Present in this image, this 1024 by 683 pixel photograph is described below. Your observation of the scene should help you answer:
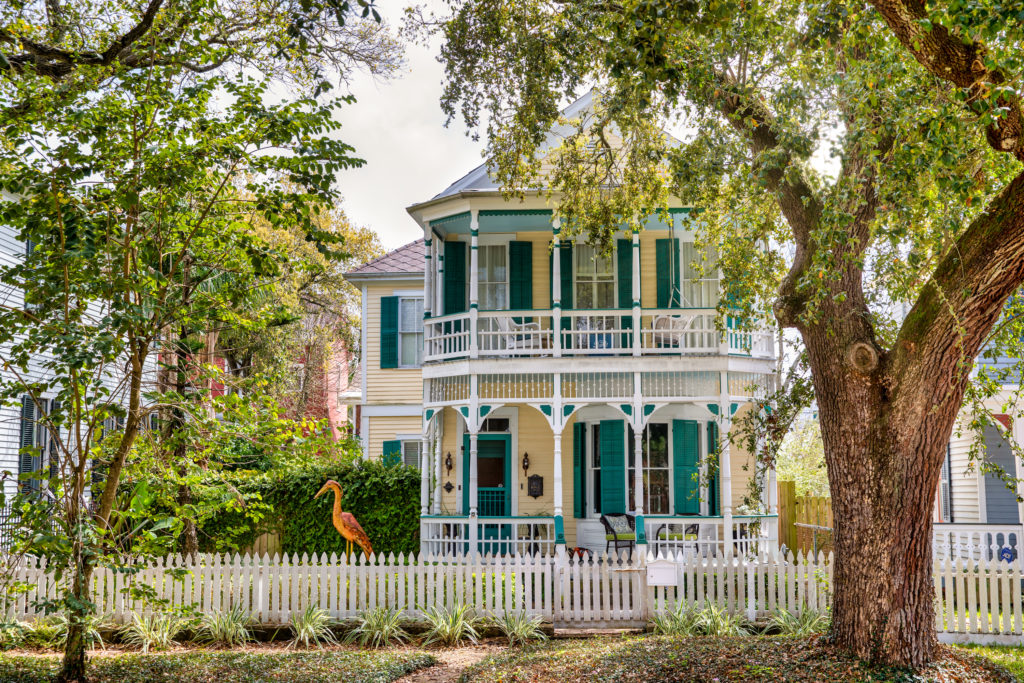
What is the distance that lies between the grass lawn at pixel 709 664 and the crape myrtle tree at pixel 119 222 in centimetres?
426

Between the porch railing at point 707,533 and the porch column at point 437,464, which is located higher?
the porch column at point 437,464

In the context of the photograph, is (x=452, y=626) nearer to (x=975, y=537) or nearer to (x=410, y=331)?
(x=410, y=331)

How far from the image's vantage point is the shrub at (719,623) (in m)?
11.5

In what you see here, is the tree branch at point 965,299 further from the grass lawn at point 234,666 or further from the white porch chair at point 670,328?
the white porch chair at point 670,328

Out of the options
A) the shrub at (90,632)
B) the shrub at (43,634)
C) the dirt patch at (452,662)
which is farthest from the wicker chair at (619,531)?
the shrub at (43,634)

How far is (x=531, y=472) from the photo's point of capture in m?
18.0

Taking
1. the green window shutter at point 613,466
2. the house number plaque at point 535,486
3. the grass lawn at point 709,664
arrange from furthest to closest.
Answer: the house number plaque at point 535,486 → the green window shutter at point 613,466 → the grass lawn at point 709,664

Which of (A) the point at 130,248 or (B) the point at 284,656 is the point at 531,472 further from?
(A) the point at 130,248

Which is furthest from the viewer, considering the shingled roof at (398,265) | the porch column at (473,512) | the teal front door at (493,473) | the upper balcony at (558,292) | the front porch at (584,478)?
the shingled roof at (398,265)

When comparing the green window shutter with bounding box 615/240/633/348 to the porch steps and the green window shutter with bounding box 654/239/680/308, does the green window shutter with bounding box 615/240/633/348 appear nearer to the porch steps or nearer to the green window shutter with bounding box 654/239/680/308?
the green window shutter with bounding box 654/239/680/308

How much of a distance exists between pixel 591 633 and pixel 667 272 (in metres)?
8.06

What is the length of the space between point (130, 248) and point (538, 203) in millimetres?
9483

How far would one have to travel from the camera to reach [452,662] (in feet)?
35.0

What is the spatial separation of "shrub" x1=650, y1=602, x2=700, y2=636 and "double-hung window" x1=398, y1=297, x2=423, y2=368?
1094cm
